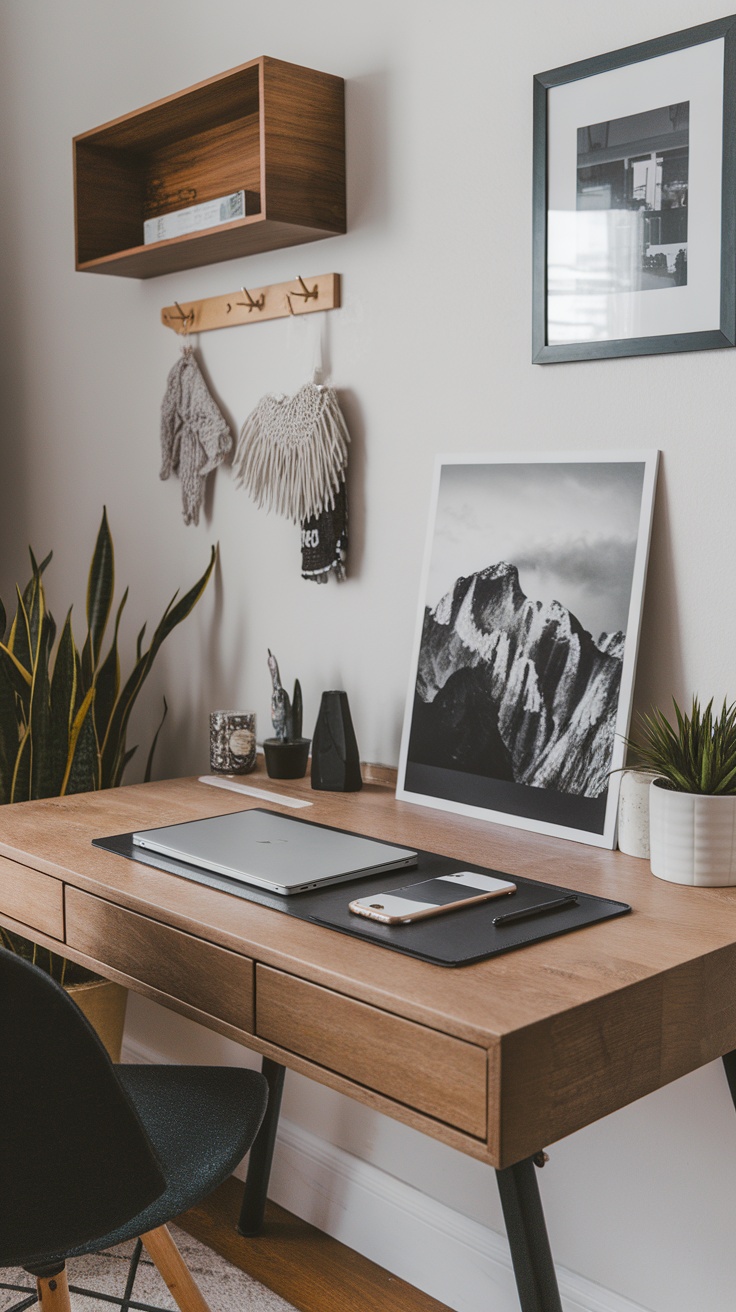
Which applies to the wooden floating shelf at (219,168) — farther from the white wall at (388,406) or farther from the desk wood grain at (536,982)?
the desk wood grain at (536,982)

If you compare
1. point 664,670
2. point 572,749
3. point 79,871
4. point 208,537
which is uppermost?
point 208,537

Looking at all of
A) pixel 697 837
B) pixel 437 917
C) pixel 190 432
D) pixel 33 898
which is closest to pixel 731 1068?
pixel 697 837

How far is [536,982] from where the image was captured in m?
1.15

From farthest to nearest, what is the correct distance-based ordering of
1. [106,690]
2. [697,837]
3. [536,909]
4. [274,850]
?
[106,690] → [274,850] → [697,837] → [536,909]

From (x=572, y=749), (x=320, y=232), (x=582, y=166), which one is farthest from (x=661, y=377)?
(x=320, y=232)

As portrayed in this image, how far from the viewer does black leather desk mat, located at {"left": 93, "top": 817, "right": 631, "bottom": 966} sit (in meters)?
1.24

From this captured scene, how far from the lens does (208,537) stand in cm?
246

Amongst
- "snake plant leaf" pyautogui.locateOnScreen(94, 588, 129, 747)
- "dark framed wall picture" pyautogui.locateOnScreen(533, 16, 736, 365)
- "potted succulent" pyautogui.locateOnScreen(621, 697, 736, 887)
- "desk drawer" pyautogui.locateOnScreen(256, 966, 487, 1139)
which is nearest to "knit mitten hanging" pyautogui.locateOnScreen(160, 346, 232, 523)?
"snake plant leaf" pyautogui.locateOnScreen(94, 588, 129, 747)

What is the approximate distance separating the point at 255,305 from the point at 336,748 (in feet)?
2.86

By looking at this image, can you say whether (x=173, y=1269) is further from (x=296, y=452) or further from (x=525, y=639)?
(x=296, y=452)

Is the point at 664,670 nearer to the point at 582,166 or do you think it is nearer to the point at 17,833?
the point at 582,166

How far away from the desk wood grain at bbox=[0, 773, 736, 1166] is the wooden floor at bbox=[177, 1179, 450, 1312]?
2.81ft

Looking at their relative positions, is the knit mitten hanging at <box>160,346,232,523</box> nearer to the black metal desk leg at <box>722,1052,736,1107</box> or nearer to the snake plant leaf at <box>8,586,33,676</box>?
the snake plant leaf at <box>8,586,33,676</box>

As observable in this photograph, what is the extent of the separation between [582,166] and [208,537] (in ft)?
3.62
